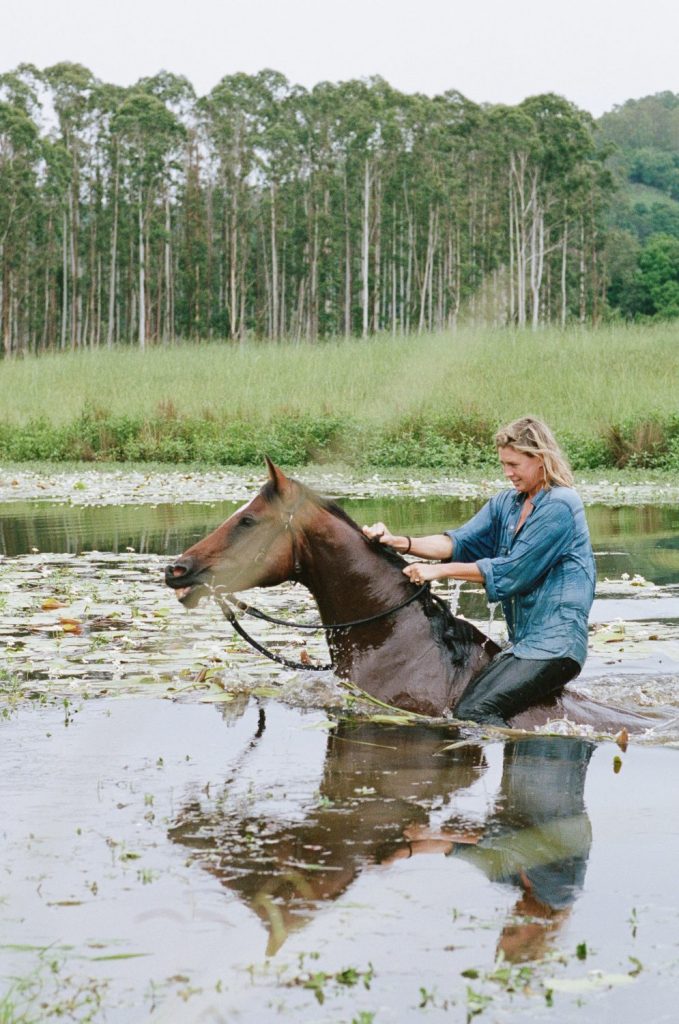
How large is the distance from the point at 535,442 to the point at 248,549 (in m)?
1.40

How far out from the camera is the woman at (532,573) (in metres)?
6.02

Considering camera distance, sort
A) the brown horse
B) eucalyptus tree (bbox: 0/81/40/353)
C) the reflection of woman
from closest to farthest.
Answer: the reflection of woman < the brown horse < eucalyptus tree (bbox: 0/81/40/353)

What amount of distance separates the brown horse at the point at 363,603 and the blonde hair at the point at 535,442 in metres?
0.84

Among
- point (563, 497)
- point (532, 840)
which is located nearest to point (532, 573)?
point (563, 497)

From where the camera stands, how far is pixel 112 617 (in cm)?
973

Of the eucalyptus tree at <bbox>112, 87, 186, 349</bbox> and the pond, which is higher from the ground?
the eucalyptus tree at <bbox>112, 87, 186, 349</bbox>

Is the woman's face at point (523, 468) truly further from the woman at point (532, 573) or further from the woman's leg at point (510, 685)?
the woman's leg at point (510, 685)

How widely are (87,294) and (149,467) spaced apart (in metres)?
46.7

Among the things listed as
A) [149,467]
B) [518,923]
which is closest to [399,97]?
[149,467]

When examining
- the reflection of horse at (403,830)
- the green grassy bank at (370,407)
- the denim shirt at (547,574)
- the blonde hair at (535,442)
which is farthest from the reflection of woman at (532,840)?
the green grassy bank at (370,407)

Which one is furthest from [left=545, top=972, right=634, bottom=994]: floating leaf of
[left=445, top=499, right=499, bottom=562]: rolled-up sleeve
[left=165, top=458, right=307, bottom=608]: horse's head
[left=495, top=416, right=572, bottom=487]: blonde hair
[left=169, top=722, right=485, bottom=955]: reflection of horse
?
[left=445, top=499, right=499, bottom=562]: rolled-up sleeve

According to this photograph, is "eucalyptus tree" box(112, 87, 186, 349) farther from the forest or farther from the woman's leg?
the woman's leg

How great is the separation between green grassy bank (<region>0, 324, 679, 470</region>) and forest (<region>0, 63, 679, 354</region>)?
30.5 m

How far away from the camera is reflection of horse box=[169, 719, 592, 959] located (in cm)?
420
